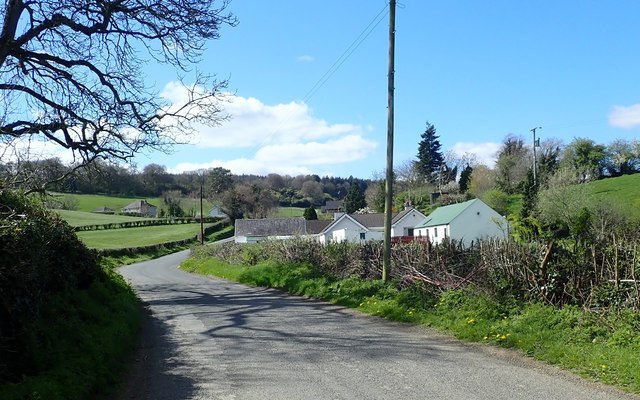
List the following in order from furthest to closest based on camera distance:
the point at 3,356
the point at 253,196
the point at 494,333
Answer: the point at 253,196
the point at 494,333
the point at 3,356

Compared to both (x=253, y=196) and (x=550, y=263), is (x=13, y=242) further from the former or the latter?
(x=253, y=196)

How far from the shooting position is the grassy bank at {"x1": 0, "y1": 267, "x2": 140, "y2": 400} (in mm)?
6172

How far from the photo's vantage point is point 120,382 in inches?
310

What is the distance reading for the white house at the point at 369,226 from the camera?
7200 cm

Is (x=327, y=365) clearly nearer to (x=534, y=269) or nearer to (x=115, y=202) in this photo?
(x=534, y=269)

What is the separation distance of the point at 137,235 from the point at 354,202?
153 feet

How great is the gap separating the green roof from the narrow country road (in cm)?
4909

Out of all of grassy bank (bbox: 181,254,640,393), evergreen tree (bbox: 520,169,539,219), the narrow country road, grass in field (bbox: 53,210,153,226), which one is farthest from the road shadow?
grass in field (bbox: 53,210,153,226)

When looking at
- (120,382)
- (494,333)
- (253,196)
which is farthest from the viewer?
(253,196)

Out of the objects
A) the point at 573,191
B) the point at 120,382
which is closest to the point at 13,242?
the point at 120,382

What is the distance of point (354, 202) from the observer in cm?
11244

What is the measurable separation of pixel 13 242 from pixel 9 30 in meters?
7.57

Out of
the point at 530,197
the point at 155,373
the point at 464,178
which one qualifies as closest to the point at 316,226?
the point at 464,178

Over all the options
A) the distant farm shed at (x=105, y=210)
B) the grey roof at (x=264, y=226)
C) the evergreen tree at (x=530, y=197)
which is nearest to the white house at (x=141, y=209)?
the distant farm shed at (x=105, y=210)
